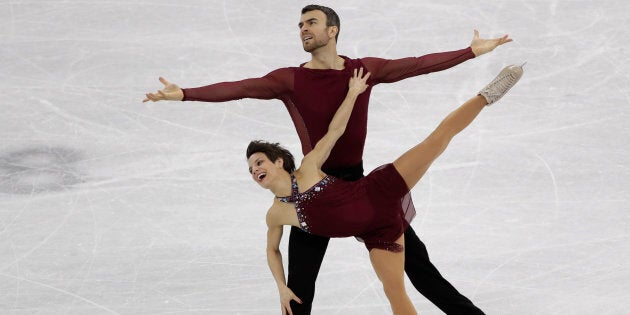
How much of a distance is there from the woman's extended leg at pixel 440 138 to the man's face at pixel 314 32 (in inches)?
25.0

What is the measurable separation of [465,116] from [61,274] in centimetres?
259

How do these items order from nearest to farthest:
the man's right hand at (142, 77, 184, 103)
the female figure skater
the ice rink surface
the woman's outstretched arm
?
the man's right hand at (142, 77, 184, 103), the female figure skater, the woman's outstretched arm, the ice rink surface

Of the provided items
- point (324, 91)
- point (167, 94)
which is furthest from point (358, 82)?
point (167, 94)

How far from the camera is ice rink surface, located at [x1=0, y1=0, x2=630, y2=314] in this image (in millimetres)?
6426

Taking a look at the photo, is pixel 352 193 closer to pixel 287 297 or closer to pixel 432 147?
pixel 432 147

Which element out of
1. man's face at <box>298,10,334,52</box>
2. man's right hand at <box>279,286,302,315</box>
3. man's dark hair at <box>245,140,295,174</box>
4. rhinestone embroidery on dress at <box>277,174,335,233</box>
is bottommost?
man's right hand at <box>279,286,302,315</box>

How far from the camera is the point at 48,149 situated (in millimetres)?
7898

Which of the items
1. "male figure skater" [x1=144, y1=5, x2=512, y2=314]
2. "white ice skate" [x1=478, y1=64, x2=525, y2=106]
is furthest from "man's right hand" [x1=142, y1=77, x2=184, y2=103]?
"white ice skate" [x1=478, y1=64, x2=525, y2=106]

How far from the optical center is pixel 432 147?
523 cm

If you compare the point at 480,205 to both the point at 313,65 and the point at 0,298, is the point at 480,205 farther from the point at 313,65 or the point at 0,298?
the point at 0,298

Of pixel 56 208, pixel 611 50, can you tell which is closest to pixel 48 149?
pixel 56 208

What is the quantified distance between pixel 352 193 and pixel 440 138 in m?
0.47

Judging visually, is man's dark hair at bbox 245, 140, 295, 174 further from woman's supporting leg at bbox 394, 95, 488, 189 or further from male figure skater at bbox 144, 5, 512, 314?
woman's supporting leg at bbox 394, 95, 488, 189

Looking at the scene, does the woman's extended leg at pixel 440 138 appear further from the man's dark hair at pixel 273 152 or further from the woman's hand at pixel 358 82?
the man's dark hair at pixel 273 152
